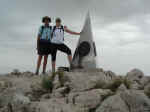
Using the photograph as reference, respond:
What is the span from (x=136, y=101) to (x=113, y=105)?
2.06 ft

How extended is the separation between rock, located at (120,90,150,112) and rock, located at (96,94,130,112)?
0.46 ft

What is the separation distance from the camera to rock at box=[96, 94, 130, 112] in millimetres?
6026

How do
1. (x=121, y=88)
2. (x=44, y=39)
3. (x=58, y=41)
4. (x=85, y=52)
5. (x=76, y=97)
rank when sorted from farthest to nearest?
(x=85, y=52)
(x=44, y=39)
(x=58, y=41)
(x=121, y=88)
(x=76, y=97)

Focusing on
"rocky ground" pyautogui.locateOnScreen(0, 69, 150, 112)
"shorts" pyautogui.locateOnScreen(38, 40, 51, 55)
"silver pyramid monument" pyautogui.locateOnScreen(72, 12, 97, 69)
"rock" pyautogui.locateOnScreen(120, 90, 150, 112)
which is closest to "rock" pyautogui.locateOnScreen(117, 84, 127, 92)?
"rocky ground" pyautogui.locateOnScreen(0, 69, 150, 112)

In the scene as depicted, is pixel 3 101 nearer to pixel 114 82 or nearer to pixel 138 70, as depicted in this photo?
pixel 114 82

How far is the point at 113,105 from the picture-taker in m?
6.10

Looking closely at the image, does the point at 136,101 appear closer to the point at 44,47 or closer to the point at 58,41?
the point at 58,41

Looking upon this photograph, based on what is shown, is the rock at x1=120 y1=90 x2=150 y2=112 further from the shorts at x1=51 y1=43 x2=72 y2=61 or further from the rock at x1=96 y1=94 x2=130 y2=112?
the shorts at x1=51 y1=43 x2=72 y2=61

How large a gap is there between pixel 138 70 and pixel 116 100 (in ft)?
17.6

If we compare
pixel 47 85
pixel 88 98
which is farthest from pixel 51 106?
pixel 47 85

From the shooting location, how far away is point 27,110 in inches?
260

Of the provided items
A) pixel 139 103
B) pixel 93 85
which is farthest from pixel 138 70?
pixel 139 103

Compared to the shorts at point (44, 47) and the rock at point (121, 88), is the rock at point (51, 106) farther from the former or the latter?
the shorts at point (44, 47)

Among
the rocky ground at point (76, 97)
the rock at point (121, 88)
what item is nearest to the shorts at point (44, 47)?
the rocky ground at point (76, 97)
